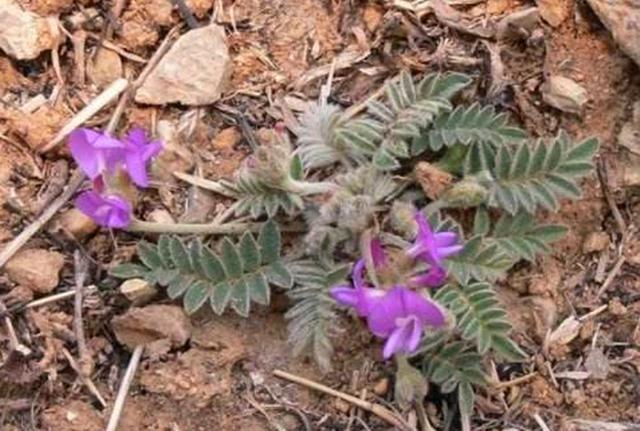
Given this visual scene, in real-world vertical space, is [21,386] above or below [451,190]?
below

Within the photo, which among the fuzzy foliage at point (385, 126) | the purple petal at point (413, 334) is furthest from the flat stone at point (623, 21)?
the purple petal at point (413, 334)

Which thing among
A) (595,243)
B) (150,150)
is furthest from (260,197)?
(595,243)

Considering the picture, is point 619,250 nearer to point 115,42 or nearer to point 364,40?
point 364,40

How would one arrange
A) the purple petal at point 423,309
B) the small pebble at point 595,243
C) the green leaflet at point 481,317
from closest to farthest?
the purple petal at point 423,309 < the green leaflet at point 481,317 < the small pebble at point 595,243

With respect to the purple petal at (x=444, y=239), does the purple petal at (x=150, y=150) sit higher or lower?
higher

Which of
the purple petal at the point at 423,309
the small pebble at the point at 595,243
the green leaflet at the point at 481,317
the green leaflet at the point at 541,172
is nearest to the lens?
the purple petal at the point at 423,309

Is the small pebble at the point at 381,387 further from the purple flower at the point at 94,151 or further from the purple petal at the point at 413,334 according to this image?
the purple flower at the point at 94,151

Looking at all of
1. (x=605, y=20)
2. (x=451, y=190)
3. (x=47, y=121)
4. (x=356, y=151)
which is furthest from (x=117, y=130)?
(x=605, y=20)

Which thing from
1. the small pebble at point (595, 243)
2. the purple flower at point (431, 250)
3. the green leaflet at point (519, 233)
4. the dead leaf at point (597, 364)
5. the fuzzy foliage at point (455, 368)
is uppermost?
the purple flower at point (431, 250)
